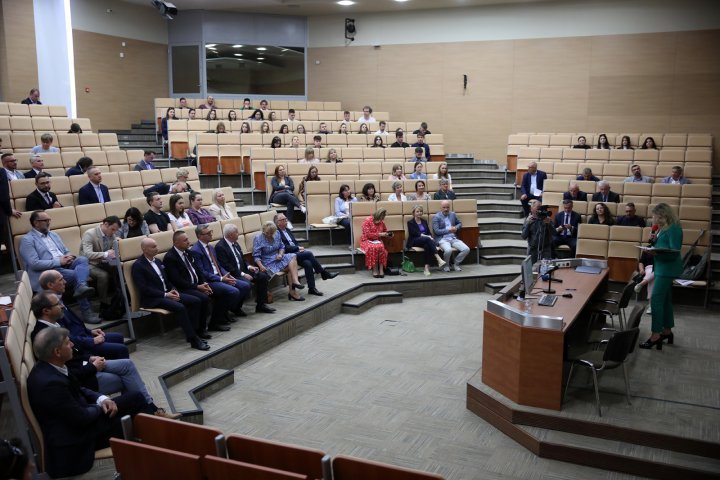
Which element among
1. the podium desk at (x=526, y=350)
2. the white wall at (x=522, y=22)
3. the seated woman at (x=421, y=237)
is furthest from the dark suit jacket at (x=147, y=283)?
the white wall at (x=522, y=22)

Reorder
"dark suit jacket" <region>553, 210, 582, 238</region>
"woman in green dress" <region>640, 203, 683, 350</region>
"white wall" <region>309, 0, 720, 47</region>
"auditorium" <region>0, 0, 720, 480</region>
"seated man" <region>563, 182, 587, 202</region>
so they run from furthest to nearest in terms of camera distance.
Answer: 1. "white wall" <region>309, 0, 720, 47</region>
2. "seated man" <region>563, 182, 587, 202</region>
3. "dark suit jacket" <region>553, 210, 582, 238</region>
4. "woman in green dress" <region>640, 203, 683, 350</region>
5. "auditorium" <region>0, 0, 720, 480</region>

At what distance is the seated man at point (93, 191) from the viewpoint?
643cm

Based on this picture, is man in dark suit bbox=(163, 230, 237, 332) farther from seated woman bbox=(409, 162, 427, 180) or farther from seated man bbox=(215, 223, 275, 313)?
seated woman bbox=(409, 162, 427, 180)

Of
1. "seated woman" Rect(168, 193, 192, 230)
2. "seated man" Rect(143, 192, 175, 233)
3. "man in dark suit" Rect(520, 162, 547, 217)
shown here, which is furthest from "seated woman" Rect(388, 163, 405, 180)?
"seated man" Rect(143, 192, 175, 233)

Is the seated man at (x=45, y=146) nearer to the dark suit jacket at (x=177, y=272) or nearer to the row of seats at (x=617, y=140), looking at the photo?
the dark suit jacket at (x=177, y=272)


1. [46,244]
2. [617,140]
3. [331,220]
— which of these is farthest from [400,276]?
[617,140]

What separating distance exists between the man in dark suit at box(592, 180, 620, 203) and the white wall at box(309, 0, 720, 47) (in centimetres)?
511

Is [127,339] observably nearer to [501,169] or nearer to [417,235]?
[417,235]

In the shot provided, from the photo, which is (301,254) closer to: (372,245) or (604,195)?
(372,245)

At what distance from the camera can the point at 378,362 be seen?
5.21 metres

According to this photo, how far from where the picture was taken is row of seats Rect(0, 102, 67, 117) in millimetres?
9102

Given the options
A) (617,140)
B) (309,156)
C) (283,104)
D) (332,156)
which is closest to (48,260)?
Result: (309,156)

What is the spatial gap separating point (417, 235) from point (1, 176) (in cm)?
456

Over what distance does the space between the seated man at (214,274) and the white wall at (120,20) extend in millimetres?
8743
